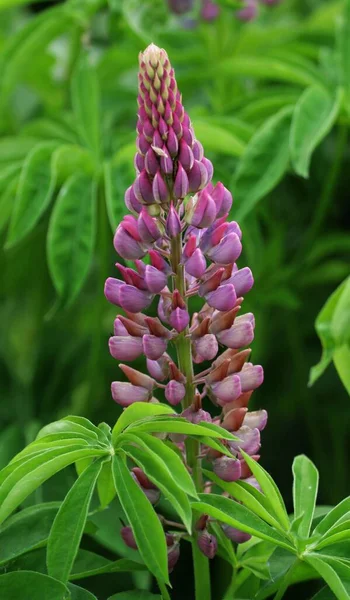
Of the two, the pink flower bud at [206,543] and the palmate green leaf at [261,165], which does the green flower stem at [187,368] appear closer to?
the pink flower bud at [206,543]

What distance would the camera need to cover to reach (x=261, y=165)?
130 cm

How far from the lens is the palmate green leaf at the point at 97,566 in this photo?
864 millimetres

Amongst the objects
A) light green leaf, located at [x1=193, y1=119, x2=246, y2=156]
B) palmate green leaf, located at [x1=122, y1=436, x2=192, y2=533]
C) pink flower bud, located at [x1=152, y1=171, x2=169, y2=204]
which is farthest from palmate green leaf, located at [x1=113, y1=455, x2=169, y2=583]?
light green leaf, located at [x1=193, y1=119, x2=246, y2=156]

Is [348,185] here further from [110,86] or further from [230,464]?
[230,464]

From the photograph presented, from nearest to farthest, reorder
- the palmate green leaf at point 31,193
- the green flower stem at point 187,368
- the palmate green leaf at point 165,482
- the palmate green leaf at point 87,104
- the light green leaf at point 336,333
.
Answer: the palmate green leaf at point 165,482
the green flower stem at point 187,368
the light green leaf at point 336,333
the palmate green leaf at point 31,193
the palmate green leaf at point 87,104

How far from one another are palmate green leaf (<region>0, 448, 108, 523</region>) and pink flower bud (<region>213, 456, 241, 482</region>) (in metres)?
0.12

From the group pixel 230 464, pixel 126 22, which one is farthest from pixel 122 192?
pixel 230 464

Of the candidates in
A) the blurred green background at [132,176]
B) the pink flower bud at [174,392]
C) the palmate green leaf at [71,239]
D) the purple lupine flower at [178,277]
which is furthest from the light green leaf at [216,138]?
the pink flower bud at [174,392]

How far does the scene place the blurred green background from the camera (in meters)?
1.29

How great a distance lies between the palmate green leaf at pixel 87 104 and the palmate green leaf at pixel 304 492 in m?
0.66

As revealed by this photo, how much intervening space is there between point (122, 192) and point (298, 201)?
750 mm

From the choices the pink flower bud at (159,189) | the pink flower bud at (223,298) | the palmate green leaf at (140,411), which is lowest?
the palmate green leaf at (140,411)

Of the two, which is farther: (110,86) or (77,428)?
(110,86)

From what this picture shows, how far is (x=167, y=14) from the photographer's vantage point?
1.88 metres
